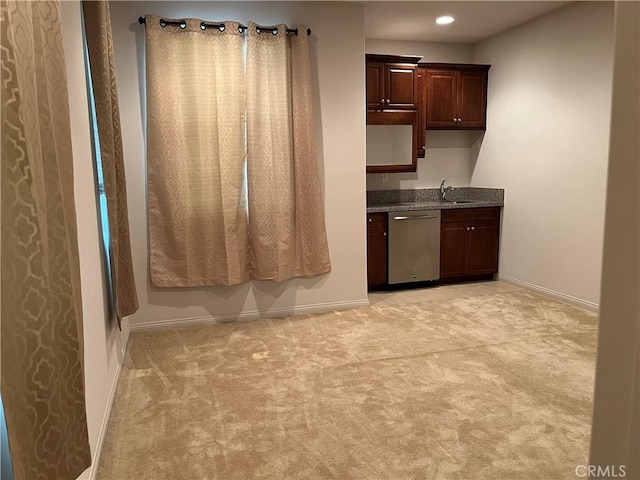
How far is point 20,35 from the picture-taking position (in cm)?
103

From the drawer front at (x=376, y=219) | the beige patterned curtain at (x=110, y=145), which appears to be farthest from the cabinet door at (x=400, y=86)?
the beige patterned curtain at (x=110, y=145)

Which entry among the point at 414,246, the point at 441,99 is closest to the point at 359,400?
the point at 414,246

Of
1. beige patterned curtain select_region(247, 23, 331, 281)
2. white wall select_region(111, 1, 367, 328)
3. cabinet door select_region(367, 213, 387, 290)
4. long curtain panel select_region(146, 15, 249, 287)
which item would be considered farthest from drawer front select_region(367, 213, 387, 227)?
long curtain panel select_region(146, 15, 249, 287)

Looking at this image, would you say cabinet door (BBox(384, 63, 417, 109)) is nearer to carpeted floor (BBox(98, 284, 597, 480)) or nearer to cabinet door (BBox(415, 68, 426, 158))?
cabinet door (BBox(415, 68, 426, 158))

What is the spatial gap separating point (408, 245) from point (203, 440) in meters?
3.15

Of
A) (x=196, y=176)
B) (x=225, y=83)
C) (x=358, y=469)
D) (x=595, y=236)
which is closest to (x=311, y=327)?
(x=196, y=176)

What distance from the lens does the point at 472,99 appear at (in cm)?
518

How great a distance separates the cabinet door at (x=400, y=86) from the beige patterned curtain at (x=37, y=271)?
3.80 meters

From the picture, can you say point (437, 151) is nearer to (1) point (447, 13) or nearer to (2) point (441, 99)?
(2) point (441, 99)

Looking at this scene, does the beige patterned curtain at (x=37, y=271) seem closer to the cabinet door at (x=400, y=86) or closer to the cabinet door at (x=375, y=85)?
the cabinet door at (x=375, y=85)

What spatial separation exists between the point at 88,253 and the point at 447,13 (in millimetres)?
3784

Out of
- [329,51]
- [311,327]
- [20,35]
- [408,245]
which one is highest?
[329,51]

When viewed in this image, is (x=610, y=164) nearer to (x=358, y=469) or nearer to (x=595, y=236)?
(x=358, y=469)

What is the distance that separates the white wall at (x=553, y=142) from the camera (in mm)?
3895
